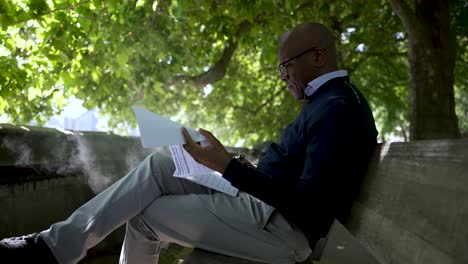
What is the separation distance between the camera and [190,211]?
227cm

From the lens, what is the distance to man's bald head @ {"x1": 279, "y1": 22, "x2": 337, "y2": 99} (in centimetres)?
257

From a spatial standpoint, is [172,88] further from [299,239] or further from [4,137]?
[299,239]

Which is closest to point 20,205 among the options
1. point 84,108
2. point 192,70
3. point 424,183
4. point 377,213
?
point 377,213

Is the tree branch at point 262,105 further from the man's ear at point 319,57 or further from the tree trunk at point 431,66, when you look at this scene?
the man's ear at point 319,57

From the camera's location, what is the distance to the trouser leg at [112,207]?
6.97ft

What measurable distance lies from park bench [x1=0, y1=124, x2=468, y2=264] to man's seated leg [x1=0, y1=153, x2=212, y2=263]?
37 centimetres

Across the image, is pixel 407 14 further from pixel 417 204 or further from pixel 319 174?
pixel 417 204

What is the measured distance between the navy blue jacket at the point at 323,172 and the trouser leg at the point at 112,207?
1.71 ft

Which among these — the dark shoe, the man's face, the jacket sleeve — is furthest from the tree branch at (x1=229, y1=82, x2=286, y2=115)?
the dark shoe

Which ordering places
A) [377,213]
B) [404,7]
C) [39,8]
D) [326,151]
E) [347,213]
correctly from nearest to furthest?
1. [377,213]
2. [326,151]
3. [347,213]
4. [39,8]
5. [404,7]

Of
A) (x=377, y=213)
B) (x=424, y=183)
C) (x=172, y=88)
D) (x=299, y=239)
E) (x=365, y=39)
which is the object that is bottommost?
(x=299, y=239)

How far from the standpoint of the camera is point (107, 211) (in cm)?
224

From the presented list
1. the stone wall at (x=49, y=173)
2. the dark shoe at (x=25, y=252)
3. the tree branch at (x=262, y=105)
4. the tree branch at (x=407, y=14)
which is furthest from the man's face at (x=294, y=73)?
the tree branch at (x=262, y=105)

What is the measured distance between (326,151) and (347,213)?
39 centimetres
